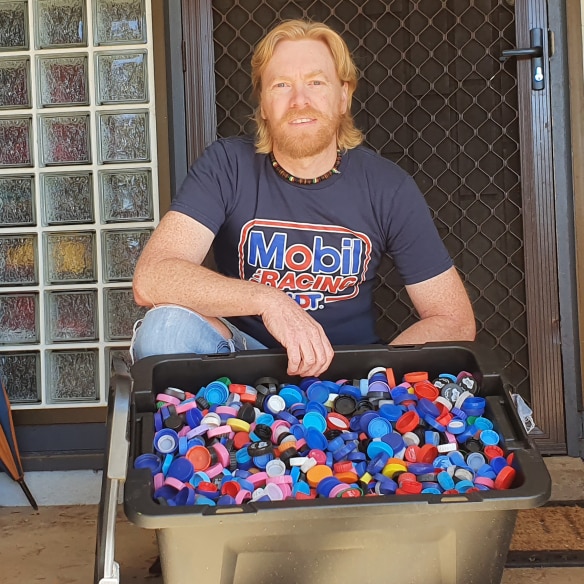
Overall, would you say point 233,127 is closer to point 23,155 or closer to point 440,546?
point 23,155

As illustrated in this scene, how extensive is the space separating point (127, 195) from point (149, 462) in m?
1.67

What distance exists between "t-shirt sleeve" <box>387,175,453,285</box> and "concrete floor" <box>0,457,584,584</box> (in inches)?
29.1

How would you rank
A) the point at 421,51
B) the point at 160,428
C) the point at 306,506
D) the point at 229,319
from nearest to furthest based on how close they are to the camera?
the point at 306,506
the point at 160,428
the point at 229,319
the point at 421,51

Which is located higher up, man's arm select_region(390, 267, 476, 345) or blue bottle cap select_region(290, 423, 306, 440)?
man's arm select_region(390, 267, 476, 345)

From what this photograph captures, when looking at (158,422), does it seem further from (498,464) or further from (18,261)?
(18,261)

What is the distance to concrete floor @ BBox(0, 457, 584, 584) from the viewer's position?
1.78 metres

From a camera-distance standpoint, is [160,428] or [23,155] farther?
[23,155]

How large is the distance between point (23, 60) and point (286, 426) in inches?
75.5

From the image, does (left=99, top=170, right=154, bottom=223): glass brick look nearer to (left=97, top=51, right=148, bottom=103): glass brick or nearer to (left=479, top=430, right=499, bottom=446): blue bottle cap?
(left=97, top=51, right=148, bottom=103): glass brick

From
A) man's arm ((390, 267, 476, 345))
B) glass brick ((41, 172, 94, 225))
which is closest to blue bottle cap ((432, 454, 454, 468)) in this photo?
man's arm ((390, 267, 476, 345))

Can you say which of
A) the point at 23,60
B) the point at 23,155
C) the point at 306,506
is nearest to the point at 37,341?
the point at 23,155

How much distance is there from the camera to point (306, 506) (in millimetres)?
936

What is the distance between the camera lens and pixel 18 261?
2.63 metres

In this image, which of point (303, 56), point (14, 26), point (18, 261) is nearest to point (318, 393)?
point (303, 56)
